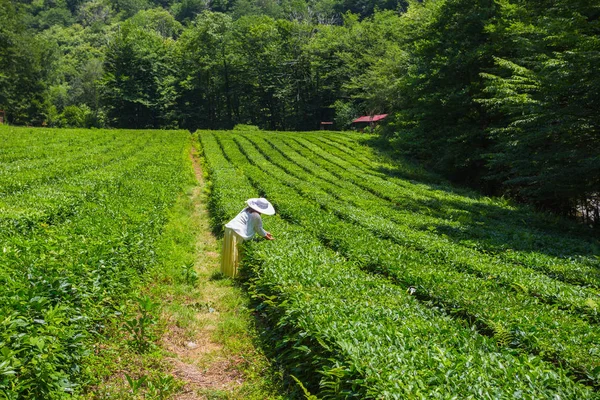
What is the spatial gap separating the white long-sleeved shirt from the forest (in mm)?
13172

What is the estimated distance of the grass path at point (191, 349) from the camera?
18.8ft

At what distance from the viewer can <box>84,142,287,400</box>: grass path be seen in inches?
226

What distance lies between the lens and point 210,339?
25.1 feet

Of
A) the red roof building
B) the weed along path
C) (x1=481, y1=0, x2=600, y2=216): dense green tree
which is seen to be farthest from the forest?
the weed along path

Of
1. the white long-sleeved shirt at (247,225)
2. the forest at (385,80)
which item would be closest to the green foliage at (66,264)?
the white long-sleeved shirt at (247,225)

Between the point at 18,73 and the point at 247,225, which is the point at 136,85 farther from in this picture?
the point at 247,225

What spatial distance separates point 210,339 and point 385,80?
44.7 meters

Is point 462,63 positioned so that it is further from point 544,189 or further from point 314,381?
point 314,381

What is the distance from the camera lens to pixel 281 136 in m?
47.4

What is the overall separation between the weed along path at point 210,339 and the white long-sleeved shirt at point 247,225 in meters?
1.27

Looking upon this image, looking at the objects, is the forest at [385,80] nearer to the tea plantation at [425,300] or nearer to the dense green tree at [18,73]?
the dense green tree at [18,73]

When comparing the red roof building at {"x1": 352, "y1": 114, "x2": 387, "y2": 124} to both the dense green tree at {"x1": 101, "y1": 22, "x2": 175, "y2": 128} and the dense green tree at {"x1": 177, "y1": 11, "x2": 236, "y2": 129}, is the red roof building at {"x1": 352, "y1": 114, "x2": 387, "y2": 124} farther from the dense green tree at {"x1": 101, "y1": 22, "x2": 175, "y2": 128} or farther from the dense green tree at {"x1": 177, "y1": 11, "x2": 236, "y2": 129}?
the dense green tree at {"x1": 101, "y1": 22, "x2": 175, "y2": 128}

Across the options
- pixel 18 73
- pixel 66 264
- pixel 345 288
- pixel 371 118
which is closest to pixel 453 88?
pixel 371 118

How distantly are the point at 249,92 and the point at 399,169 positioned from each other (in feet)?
176
